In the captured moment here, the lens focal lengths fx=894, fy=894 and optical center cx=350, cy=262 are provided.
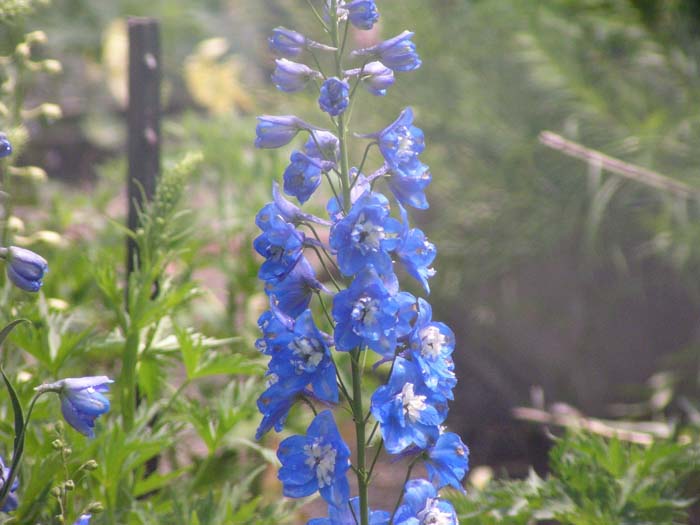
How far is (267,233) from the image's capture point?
1.03m

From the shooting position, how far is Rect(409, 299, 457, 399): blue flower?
40.6 inches

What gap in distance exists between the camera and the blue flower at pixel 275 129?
3.52 ft

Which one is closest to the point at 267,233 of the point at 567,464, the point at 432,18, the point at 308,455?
the point at 308,455

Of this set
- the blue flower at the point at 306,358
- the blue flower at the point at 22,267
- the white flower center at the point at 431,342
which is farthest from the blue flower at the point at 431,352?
the blue flower at the point at 22,267

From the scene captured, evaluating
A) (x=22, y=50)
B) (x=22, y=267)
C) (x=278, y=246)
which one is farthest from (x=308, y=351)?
(x=22, y=50)

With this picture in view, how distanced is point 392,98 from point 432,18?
1.05ft

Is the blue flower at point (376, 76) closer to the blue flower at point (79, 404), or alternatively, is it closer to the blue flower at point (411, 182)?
the blue flower at point (411, 182)

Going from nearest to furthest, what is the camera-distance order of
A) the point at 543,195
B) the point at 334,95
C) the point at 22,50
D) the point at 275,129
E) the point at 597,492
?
the point at 334,95 → the point at 275,129 → the point at 597,492 → the point at 22,50 → the point at 543,195

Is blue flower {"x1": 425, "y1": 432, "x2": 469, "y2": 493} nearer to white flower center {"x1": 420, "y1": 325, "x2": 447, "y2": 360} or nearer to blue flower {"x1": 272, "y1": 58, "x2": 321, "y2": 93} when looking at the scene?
white flower center {"x1": 420, "y1": 325, "x2": 447, "y2": 360}

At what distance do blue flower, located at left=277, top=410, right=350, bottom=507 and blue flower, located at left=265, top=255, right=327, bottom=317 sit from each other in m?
0.13

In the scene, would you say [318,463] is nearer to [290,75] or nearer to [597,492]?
[290,75]

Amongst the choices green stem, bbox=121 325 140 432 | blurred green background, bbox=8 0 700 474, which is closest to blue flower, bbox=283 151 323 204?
green stem, bbox=121 325 140 432

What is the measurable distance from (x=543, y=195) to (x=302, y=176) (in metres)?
1.84

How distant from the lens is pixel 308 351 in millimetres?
1021
